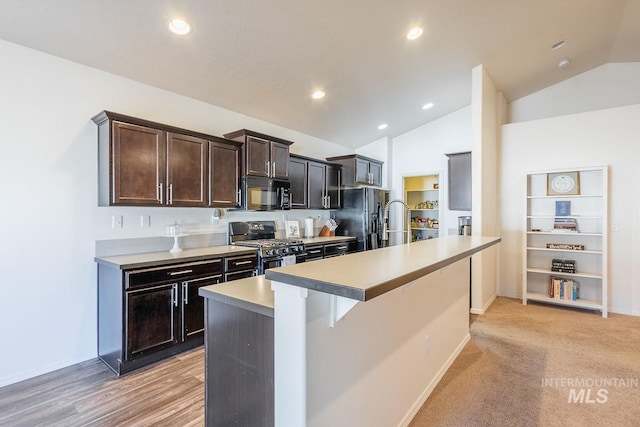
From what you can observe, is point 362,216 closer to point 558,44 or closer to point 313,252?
point 313,252

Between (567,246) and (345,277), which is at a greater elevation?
(345,277)

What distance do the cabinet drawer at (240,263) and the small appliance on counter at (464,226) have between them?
3227mm

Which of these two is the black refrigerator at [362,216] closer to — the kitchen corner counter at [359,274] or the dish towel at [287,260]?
the dish towel at [287,260]

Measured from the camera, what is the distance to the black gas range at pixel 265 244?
3676 mm

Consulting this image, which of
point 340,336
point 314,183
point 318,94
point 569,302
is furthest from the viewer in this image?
point 314,183

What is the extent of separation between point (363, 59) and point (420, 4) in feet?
2.64

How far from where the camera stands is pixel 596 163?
14.5ft

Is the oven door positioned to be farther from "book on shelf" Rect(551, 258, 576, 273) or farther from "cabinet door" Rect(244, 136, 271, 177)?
"book on shelf" Rect(551, 258, 576, 273)

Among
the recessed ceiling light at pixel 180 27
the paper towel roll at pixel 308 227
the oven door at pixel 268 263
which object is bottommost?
the oven door at pixel 268 263

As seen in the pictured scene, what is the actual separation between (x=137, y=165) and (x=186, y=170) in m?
0.47

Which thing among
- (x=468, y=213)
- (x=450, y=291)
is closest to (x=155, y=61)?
(x=450, y=291)

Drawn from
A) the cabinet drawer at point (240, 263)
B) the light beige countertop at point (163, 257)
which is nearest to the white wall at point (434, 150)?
the cabinet drawer at point (240, 263)

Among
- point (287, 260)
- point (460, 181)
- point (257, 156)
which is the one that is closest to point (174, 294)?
point (287, 260)

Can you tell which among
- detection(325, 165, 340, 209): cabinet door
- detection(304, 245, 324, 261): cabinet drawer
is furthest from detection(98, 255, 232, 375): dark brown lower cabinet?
detection(325, 165, 340, 209): cabinet door
